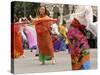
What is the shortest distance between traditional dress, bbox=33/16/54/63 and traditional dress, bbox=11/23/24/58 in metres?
0.16

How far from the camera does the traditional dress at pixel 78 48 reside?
82.0 inches

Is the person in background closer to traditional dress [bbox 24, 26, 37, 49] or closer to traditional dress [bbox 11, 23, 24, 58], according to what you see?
traditional dress [bbox 24, 26, 37, 49]

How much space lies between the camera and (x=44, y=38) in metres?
2.00

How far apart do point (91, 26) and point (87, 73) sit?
44 centimetres

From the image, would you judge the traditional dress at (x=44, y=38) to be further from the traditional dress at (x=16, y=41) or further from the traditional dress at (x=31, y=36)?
the traditional dress at (x=16, y=41)

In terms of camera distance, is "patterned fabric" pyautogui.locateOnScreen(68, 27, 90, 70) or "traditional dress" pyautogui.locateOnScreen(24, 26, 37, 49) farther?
"patterned fabric" pyautogui.locateOnScreen(68, 27, 90, 70)

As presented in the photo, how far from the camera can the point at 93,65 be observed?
7.09 ft

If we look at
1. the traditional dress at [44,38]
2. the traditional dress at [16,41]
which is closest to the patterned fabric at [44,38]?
the traditional dress at [44,38]

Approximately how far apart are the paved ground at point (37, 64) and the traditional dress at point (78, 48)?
61 mm

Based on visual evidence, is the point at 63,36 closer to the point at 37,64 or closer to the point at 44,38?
the point at 44,38

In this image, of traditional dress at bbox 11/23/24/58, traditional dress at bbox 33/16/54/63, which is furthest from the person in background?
traditional dress at bbox 11/23/24/58

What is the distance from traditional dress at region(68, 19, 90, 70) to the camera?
2.08m

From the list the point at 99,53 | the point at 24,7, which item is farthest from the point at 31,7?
the point at 99,53

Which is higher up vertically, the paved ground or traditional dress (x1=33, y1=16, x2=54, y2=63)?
traditional dress (x1=33, y1=16, x2=54, y2=63)
